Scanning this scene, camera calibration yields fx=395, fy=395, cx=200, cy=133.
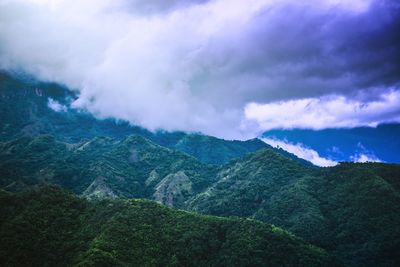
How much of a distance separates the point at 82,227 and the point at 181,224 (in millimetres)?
40482

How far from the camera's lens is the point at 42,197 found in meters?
168

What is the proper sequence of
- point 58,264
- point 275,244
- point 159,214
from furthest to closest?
point 159,214 < point 275,244 < point 58,264

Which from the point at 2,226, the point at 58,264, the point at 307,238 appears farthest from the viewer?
the point at 307,238

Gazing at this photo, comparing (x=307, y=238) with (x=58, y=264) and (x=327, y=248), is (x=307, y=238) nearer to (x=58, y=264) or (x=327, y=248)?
(x=327, y=248)

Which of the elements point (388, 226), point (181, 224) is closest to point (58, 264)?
point (181, 224)

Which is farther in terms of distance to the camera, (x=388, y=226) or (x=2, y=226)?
(x=388, y=226)

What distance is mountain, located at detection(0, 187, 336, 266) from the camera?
14038cm

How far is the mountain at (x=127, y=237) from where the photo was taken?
140 meters

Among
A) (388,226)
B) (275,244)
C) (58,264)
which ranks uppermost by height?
(388,226)

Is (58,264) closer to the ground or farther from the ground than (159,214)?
closer to the ground

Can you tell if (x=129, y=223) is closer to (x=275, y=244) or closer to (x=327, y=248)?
(x=275, y=244)

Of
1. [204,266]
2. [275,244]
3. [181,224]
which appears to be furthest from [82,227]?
[275,244]

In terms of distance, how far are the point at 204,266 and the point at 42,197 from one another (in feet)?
243

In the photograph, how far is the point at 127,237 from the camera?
5940 inches
